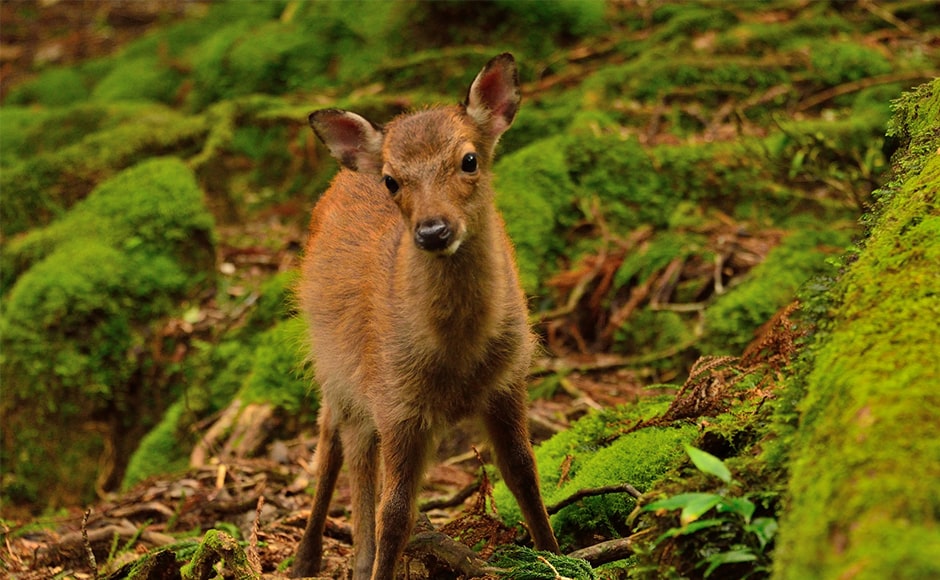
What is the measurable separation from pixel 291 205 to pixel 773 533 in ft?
26.4

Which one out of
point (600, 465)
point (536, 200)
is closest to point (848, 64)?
point (536, 200)

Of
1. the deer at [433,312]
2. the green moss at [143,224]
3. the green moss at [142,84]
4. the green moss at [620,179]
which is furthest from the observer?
the green moss at [142,84]

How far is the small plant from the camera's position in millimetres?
2703

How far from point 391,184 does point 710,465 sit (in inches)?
85.1

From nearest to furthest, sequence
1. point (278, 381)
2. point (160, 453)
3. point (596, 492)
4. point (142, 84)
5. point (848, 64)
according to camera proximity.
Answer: point (596, 492), point (278, 381), point (160, 453), point (848, 64), point (142, 84)

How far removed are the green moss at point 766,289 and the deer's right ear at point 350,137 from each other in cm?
290

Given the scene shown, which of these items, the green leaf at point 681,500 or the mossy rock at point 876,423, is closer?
the mossy rock at point 876,423

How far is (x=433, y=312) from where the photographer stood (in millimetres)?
4332

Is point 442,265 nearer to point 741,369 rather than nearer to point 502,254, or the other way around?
point 502,254

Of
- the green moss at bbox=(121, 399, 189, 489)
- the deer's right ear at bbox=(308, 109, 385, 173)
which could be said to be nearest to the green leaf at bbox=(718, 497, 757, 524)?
the deer's right ear at bbox=(308, 109, 385, 173)

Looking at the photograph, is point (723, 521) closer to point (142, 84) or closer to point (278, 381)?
point (278, 381)

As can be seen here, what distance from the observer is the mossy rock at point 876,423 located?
203 centimetres

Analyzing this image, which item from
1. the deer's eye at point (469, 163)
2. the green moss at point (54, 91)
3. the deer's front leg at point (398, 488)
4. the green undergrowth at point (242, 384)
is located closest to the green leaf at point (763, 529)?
the deer's front leg at point (398, 488)

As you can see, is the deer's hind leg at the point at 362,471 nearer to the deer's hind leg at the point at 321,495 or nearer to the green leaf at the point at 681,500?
Answer: the deer's hind leg at the point at 321,495
